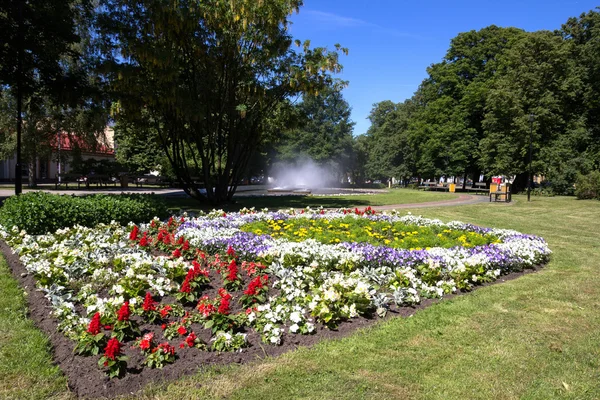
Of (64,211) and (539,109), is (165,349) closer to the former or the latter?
(64,211)

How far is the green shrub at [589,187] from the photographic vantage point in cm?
2122

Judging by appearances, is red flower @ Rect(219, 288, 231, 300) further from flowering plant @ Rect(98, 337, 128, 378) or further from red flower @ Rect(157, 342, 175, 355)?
flowering plant @ Rect(98, 337, 128, 378)

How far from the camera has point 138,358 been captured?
125 inches

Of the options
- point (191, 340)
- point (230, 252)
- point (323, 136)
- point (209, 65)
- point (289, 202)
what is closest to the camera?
point (191, 340)

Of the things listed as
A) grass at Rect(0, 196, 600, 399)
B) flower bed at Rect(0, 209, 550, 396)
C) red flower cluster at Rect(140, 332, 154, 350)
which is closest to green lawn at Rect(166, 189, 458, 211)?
flower bed at Rect(0, 209, 550, 396)

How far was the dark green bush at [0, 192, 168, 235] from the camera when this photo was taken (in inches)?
290

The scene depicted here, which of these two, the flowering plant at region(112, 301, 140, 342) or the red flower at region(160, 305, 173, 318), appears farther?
the red flower at region(160, 305, 173, 318)

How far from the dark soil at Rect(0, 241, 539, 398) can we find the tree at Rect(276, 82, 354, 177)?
3969cm

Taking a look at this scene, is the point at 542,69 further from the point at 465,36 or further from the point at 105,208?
the point at 105,208

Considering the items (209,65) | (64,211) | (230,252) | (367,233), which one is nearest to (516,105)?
(209,65)

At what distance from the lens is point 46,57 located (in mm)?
12898

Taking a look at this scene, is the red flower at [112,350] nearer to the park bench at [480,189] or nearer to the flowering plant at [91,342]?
the flowering plant at [91,342]

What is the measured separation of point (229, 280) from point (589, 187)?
2315cm

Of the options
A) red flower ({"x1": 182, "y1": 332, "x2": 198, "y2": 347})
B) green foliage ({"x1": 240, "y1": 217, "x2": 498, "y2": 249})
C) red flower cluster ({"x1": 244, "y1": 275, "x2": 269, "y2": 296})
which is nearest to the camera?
red flower ({"x1": 182, "y1": 332, "x2": 198, "y2": 347})
